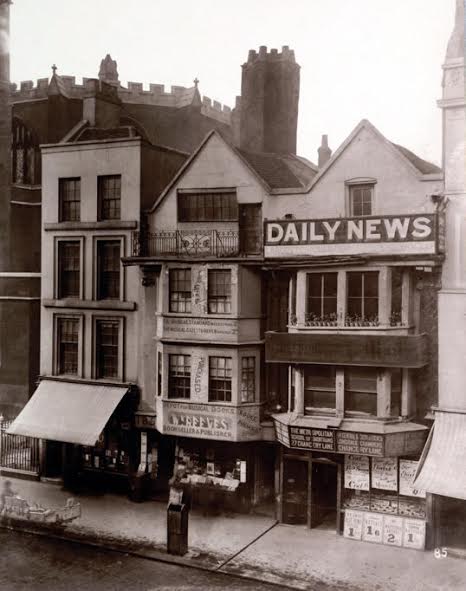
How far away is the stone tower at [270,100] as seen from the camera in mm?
28406

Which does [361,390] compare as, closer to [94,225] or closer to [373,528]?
[373,528]

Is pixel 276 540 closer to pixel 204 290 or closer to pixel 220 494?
pixel 220 494

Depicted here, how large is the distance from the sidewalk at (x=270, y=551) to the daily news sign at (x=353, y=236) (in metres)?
9.66

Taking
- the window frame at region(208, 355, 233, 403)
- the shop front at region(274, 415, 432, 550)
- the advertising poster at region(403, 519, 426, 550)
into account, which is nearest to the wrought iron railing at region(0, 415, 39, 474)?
the window frame at region(208, 355, 233, 403)

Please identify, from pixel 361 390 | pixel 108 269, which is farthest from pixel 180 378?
pixel 361 390

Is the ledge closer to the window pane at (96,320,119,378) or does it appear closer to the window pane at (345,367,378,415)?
the window pane at (96,320,119,378)

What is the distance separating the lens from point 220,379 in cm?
2481

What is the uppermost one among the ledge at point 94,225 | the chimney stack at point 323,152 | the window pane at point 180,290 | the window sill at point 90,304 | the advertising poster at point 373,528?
the chimney stack at point 323,152

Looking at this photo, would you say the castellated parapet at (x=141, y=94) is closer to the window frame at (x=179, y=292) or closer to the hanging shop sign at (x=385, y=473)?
the window frame at (x=179, y=292)

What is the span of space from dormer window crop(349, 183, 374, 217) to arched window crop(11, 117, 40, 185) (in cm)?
2527

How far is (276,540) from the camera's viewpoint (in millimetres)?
22547

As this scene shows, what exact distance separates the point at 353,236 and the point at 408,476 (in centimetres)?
830

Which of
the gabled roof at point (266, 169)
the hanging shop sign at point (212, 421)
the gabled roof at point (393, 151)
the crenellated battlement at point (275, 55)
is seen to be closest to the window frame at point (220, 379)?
the hanging shop sign at point (212, 421)

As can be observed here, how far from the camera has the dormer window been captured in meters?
23.2
